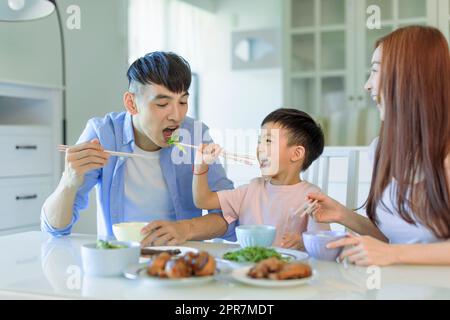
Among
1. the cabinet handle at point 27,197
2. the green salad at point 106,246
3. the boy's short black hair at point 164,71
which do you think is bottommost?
the cabinet handle at point 27,197

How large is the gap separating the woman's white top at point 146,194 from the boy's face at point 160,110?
0.08 metres

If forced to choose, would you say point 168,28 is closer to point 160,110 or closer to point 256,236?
point 160,110

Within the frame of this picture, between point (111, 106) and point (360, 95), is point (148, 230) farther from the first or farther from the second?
point (360, 95)

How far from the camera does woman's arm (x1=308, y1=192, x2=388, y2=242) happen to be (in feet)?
3.95

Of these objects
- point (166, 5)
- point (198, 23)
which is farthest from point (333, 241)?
point (198, 23)

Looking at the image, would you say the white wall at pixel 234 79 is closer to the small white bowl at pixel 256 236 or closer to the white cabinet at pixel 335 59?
the white cabinet at pixel 335 59

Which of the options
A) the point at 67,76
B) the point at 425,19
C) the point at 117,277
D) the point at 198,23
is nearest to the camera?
the point at 117,277

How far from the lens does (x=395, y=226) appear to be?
117 cm

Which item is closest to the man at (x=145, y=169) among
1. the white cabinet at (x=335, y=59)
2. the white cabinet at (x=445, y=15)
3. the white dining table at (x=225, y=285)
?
the white dining table at (x=225, y=285)

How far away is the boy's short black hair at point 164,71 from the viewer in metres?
1.47

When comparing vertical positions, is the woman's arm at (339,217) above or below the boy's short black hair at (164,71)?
below

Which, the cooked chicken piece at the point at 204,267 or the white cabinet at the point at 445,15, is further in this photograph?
the white cabinet at the point at 445,15

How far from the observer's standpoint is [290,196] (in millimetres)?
1441

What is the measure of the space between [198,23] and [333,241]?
471 centimetres
